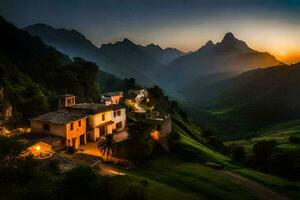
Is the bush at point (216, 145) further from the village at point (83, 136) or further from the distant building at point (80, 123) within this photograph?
the distant building at point (80, 123)

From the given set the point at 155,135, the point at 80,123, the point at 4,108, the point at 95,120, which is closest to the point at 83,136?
the point at 80,123

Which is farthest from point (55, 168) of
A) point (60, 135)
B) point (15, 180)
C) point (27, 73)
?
point (27, 73)

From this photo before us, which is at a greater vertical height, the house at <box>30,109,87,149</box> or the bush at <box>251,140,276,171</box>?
the house at <box>30,109,87,149</box>

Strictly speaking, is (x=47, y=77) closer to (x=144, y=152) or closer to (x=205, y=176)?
(x=144, y=152)

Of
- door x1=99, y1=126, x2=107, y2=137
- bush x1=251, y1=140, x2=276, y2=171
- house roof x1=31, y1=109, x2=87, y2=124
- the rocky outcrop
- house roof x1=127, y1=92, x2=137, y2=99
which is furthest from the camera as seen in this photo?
house roof x1=127, y1=92, x2=137, y2=99

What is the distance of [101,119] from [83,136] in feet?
24.3

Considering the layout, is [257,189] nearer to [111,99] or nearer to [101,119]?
[101,119]

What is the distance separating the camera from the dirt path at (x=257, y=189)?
172ft

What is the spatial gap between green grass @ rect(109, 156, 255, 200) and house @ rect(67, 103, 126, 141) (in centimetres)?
1513

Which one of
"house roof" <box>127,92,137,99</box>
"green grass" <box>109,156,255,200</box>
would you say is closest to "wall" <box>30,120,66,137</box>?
"green grass" <box>109,156,255,200</box>

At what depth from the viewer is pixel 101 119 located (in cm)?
6994

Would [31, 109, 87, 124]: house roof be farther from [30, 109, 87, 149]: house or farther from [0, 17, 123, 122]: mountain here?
[0, 17, 123, 122]: mountain

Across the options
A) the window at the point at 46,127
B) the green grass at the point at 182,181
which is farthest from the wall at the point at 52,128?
the green grass at the point at 182,181

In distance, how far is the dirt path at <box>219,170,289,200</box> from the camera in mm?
52312
